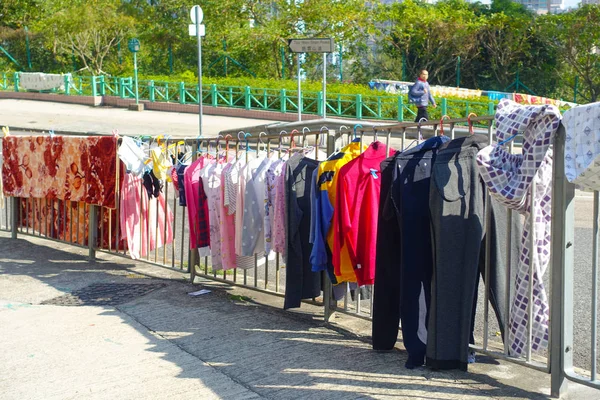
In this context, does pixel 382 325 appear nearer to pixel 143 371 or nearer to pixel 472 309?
pixel 472 309

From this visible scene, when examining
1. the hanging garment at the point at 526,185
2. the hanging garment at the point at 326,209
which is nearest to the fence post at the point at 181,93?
the hanging garment at the point at 326,209

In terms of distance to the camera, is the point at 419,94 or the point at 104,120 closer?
the point at 419,94

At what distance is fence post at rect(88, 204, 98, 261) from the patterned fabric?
0.65 ft

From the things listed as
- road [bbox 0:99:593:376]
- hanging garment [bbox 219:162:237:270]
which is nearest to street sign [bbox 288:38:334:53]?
road [bbox 0:99:593:376]

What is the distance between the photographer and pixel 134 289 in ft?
26.6

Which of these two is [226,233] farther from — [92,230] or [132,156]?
[92,230]

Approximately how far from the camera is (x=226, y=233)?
23.8 feet

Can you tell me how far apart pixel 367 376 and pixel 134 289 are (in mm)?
3526

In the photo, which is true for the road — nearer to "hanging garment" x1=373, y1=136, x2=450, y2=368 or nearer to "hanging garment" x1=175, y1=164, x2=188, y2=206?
"hanging garment" x1=175, y1=164, x2=188, y2=206

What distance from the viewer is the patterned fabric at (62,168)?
889 cm

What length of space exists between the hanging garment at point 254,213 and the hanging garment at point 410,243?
168cm

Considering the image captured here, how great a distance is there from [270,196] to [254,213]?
0.29 metres

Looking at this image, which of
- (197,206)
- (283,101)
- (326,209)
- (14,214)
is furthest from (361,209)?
(283,101)

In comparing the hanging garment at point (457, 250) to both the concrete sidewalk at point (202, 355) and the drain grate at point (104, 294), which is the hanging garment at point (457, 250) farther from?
the drain grate at point (104, 294)
